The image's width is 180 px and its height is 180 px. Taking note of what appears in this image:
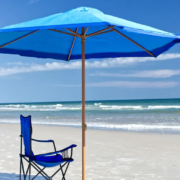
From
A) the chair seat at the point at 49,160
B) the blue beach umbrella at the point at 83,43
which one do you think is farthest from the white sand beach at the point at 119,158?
the blue beach umbrella at the point at 83,43

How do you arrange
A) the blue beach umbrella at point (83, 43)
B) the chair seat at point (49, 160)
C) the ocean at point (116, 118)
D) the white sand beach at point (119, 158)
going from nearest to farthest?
the chair seat at point (49, 160) → the blue beach umbrella at point (83, 43) → the white sand beach at point (119, 158) → the ocean at point (116, 118)

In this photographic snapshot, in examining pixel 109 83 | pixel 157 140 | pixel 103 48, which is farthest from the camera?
pixel 109 83

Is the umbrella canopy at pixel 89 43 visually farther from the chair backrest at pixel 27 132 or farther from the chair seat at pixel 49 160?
the chair seat at pixel 49 160

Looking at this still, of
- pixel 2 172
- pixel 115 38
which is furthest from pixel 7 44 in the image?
pixel 2 172

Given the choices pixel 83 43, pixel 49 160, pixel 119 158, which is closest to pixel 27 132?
pixel 49 160

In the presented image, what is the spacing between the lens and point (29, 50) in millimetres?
4035

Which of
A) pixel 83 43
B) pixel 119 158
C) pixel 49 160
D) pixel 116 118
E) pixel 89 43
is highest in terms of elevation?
pixel 89 43

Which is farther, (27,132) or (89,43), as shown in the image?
(89,43)

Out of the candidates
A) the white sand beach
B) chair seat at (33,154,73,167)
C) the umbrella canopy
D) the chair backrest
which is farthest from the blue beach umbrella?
the white sand beach

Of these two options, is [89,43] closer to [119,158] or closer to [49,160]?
[49,160]

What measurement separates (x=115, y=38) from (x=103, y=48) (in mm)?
385

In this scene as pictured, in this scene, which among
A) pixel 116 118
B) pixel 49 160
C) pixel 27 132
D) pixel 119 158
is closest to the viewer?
pixel 27 132

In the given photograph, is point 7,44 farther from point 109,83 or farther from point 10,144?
point 109,83

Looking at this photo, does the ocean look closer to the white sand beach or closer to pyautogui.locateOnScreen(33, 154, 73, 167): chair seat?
the white sand beach
